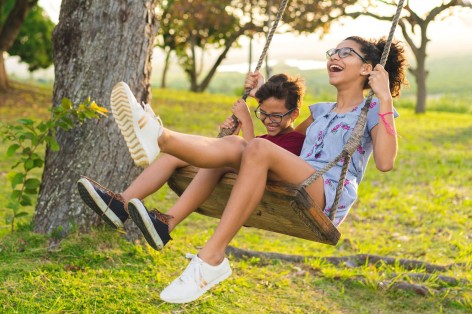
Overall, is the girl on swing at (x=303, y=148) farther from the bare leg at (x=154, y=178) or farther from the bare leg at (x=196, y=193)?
the bare leg at (x=154, y=178)

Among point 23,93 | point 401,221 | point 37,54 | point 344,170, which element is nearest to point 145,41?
point 344,170

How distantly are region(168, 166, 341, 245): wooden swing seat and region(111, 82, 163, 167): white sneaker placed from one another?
57cm

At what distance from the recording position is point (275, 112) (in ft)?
12.8

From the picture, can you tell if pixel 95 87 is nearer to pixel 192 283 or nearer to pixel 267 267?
pixel 267 267

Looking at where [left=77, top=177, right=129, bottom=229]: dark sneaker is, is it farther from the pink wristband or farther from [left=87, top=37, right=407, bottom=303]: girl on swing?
the pink wristband

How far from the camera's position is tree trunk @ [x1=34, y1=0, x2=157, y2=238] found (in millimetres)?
4738

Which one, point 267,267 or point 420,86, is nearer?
point 267,267

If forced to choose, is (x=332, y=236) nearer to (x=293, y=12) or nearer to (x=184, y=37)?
(x=293, y=12)

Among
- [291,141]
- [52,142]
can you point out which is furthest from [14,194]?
[291,141]

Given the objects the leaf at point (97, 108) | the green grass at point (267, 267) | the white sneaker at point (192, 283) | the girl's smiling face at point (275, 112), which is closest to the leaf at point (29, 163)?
the green grass at point (267, 267)

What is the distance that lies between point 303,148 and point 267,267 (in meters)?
1.75

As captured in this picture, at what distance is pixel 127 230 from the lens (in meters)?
4.84

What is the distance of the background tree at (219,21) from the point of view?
59.5 feet

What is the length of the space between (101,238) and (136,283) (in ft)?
1.85
